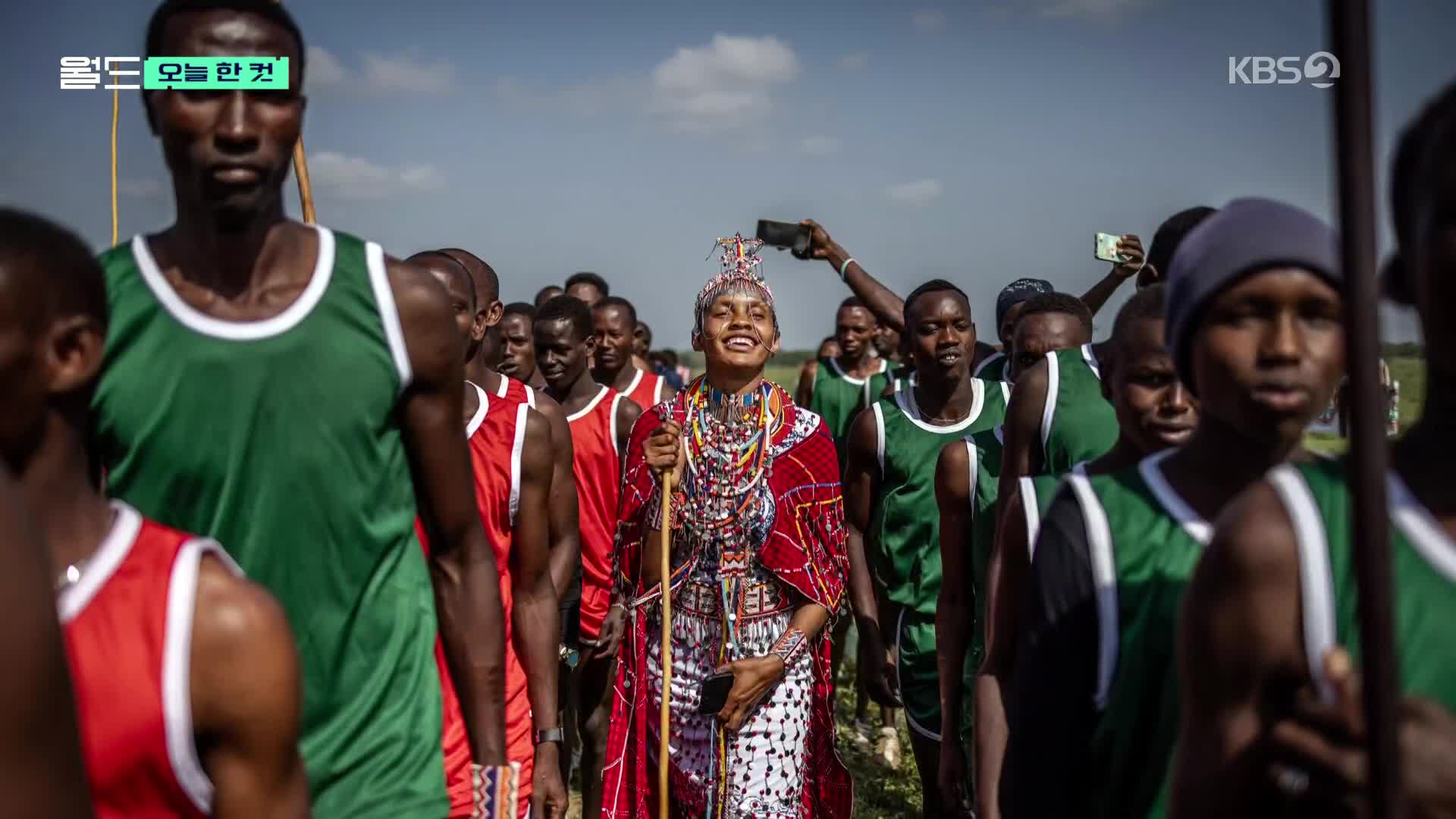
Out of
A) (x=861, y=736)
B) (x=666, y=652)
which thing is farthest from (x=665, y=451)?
(x=861, y=736)

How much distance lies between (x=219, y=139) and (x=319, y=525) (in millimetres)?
747

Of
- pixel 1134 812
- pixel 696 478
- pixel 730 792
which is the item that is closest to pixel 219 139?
pixel 1134 812

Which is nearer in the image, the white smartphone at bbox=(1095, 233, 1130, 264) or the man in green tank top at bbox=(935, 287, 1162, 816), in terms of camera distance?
the man in green tank top at bbox=(935, 287, 1162, 816)

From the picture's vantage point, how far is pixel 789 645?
502cm

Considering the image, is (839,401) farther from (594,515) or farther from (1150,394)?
(1150,394)

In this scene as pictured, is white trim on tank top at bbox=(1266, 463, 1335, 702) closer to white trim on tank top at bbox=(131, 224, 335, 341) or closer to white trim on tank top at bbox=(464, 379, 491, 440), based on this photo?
white trim on tank top at bbox=(131, 224, 335, 341)

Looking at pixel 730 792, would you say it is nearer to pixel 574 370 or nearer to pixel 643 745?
pixel 643 745

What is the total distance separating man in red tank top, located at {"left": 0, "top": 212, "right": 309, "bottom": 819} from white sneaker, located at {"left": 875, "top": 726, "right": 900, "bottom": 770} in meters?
6.41

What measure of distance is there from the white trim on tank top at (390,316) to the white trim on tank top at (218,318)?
0.09m

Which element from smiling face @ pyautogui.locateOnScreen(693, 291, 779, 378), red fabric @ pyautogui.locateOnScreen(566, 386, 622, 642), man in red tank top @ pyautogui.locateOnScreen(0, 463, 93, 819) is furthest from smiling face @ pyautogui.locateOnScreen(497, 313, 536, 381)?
man in red tank top @ pyautogui.locateOnScreen(0, 463, 93, 819)

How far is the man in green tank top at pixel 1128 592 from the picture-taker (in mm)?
2240

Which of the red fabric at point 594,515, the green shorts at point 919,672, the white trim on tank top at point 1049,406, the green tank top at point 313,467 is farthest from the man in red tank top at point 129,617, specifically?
the red fabric at point 594,515

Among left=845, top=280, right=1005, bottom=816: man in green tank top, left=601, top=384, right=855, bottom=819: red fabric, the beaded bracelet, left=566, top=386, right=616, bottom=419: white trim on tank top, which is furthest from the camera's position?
left=566, top=386, right=616, bottom=419: white trim on tank top

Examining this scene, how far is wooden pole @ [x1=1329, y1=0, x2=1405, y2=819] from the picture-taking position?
4.21ft
